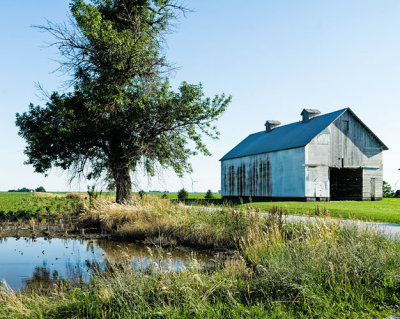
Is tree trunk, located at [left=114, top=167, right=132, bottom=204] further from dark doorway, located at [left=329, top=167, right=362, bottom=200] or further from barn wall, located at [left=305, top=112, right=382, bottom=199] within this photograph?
dark doorway, located at [left=329, top=167, right=362, bottom=200]

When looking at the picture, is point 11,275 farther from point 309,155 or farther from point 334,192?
point 334,192

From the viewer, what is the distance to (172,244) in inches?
492

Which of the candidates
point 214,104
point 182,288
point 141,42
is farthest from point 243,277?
point 141,42

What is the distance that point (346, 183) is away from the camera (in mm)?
33125

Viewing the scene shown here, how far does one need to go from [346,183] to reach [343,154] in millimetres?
3962

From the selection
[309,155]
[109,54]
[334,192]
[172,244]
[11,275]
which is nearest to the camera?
[11,275]

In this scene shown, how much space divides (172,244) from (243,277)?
613 cm

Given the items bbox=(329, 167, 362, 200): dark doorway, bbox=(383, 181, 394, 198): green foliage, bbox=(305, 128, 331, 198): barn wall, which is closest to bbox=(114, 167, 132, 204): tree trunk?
bbox=(305, 128, 331, 198): barn wall

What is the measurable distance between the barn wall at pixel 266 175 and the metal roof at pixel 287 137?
0.59 meters

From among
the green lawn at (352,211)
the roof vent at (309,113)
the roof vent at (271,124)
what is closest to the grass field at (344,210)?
the green lawn at (352,211)

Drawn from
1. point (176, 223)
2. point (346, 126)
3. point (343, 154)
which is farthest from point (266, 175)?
point (176, 223)

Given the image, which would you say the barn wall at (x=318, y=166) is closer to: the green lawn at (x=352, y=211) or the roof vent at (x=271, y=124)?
the green lawn at (x=352, y=211)

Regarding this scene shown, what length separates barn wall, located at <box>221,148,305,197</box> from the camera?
29109 millimetres

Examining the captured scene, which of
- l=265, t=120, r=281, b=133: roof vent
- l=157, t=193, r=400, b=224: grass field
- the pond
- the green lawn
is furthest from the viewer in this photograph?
l=265, t=120, r=281, b=133: roof vent
